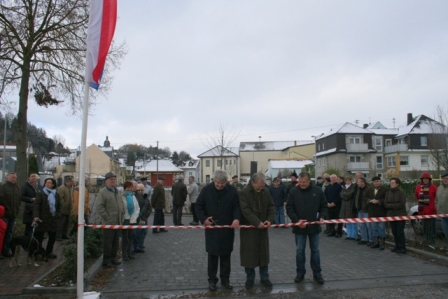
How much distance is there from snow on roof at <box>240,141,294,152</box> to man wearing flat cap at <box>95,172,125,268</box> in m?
89.8

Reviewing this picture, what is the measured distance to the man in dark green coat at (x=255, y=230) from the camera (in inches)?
257

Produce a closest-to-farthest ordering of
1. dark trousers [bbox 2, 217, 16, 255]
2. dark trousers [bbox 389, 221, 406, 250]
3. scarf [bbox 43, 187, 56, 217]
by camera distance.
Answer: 1. dark trousers [bbox 2, 217, 16, 255]
2. scarf [bbox 43, 187, 56, 217]
3. dark trousers [bbox 389, 221, 406, 250]

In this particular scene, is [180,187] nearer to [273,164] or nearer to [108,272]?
[108,272]

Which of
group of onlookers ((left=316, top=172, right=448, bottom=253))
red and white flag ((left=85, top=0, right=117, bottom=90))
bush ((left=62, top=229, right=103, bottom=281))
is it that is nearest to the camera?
red and white flag ((left=85, top=0, right=117, bottom=90))

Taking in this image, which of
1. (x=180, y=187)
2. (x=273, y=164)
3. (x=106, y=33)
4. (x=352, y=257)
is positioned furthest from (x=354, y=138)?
(x=106, y=33)

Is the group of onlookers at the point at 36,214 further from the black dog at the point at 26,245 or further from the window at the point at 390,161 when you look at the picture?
the window at the point at 390,161

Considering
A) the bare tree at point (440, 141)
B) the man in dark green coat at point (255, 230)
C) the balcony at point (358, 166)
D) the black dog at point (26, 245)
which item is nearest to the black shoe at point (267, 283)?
the man in dark green coat at point (255, 230)

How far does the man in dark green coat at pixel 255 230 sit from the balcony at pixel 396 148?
5672cm

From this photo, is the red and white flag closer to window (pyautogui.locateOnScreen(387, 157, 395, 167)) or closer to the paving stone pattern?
the paving stone pattern

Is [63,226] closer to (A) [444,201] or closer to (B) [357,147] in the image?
(A) [444,201]

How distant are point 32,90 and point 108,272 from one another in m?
11.6

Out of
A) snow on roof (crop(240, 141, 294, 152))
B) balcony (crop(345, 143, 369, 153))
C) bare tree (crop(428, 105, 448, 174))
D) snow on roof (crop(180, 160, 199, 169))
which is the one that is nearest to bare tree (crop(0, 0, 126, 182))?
bare tree (crop(428, 105, 448, 174))

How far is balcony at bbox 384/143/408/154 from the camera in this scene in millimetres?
57812

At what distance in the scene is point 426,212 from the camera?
33.0 ft
